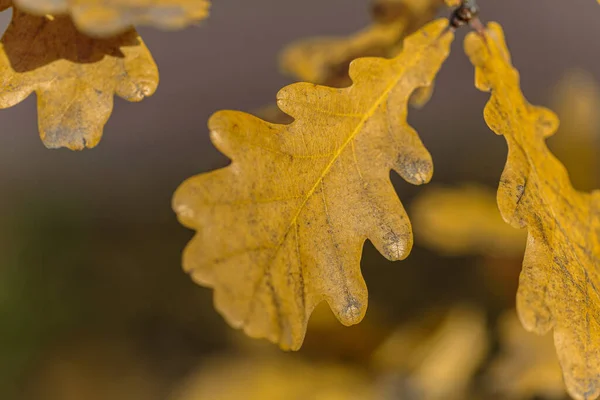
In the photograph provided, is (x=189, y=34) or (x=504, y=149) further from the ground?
(x=189, y=34)

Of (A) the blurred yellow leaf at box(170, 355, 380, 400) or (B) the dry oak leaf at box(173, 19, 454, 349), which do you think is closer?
(B) the dry oak leaf at box(173, 19, 454, 349)

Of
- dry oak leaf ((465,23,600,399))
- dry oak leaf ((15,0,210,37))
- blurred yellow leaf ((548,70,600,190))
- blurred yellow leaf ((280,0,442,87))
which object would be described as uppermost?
dry oak leaf ((15,0,210,37))

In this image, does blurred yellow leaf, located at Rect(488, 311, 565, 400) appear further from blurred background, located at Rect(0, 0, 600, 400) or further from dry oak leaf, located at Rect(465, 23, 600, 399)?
dry oak leaf, located at Rect(465, 23, 600, 399)

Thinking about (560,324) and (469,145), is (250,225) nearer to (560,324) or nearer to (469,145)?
(560,324)

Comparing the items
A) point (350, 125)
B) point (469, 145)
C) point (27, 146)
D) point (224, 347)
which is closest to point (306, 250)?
point (350, 125)

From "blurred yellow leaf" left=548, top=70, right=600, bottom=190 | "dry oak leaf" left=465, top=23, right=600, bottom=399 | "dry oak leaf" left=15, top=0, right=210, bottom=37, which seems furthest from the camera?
"blurred yellow leaf" left=548, top=70, right=600, bottom=190

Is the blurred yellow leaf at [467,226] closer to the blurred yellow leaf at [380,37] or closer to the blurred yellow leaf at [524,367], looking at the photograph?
the blurred yellow leaf at [524,367]

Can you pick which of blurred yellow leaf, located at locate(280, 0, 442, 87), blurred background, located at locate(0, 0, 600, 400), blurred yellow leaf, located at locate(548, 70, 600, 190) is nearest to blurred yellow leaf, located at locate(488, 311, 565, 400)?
blurred background, located at locate(0, 0, 600, 400)
